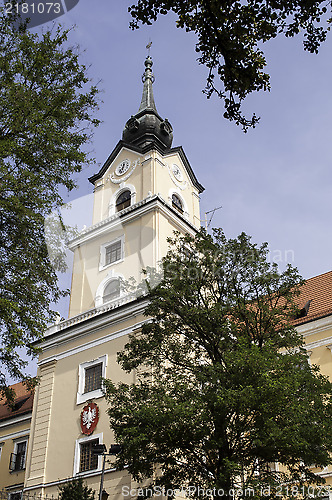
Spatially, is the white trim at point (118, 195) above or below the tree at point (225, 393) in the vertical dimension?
above

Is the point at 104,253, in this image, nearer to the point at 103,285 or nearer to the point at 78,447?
the point at 103,285

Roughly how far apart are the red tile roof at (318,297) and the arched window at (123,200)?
1035 centimetres

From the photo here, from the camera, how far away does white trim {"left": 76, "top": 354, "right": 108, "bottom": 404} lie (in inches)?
810

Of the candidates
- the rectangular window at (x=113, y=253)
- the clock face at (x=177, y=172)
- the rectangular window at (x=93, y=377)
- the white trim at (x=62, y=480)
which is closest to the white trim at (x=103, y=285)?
the rectangular window at (x=113, y=253)

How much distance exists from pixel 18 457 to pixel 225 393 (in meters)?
18.9

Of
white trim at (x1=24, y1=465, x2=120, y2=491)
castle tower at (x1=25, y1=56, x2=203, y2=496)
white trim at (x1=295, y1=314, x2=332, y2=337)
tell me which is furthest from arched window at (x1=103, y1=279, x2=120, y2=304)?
white trim at (x1=295, y1=314, x2=332, y2=337)

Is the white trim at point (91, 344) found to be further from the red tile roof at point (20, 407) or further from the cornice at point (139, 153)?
the cornice at point (139, 153)

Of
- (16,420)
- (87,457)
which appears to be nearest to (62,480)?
(87,457)

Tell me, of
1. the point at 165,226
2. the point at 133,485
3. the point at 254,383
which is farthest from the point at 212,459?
the point at 165,226

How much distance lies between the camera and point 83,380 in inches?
847

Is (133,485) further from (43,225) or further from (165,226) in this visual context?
(165,226)

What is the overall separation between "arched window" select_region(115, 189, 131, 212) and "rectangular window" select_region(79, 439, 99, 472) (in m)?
12.7

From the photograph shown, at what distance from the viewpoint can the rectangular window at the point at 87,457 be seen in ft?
62.9

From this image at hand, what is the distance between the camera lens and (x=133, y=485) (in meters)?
17.4
